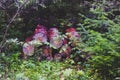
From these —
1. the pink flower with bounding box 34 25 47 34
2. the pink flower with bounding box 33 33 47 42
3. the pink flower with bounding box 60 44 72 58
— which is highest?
the pink flower with bounding box 34 25 47 34

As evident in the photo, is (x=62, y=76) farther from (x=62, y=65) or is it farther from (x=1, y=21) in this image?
(x=1, y=21)

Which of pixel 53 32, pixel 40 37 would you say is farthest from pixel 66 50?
pixel 40 37

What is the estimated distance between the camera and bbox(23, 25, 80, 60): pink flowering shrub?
5.88 metres

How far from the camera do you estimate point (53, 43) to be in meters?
6.01

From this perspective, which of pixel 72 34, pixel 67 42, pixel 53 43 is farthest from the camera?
pixel 67 42

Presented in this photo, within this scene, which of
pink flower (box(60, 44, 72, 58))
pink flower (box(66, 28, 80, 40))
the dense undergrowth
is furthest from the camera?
pink flower (box(60, 44, 72, 58))

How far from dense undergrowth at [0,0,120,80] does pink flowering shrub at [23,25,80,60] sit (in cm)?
3

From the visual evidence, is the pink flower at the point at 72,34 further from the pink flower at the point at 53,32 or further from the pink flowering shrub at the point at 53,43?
the pink flower at the point at 53,32

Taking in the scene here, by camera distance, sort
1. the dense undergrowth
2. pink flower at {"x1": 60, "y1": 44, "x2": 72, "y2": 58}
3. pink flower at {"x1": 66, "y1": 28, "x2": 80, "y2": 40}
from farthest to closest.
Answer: pink flower at {"x1": 60, "y1": 44, "x2": 72, "y2": 58} < pink flower at {"x1": 66, "y1": 28, "x2": 80, "y2": 40} < the dense undergrowth

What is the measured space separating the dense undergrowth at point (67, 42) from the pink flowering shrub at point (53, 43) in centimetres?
3

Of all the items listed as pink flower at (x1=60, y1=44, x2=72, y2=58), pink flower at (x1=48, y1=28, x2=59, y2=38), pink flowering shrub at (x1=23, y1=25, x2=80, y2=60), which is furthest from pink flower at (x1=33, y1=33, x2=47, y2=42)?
pink flower at (x1=60, y1=44, x2=72, y2=58)

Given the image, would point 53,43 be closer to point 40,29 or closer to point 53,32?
point 53,32

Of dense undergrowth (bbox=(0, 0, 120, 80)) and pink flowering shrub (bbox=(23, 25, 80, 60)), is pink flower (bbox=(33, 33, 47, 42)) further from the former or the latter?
dense undergrowth (bbox=(0, 0, 120, 80))

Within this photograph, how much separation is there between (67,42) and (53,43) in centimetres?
42
